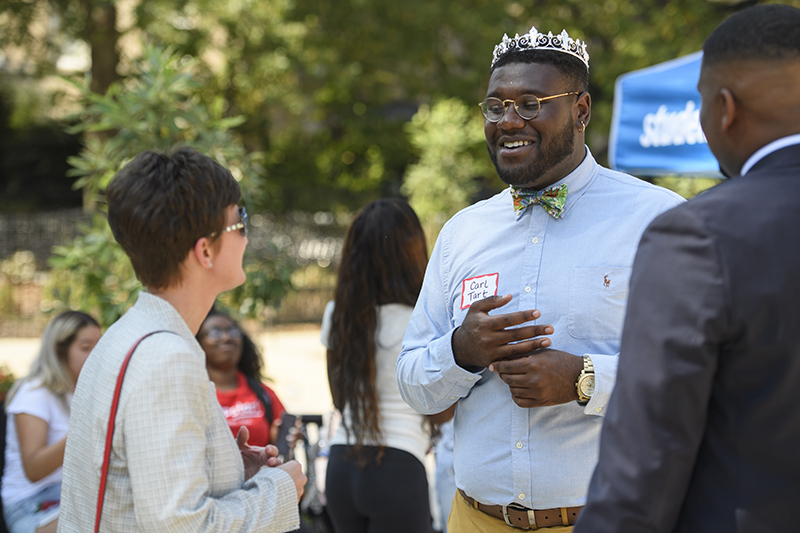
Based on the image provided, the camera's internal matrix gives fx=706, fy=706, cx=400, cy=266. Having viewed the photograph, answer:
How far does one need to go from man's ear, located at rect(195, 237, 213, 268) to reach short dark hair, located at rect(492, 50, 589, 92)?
43.7 inches

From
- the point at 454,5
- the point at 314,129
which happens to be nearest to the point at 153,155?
the point at 454,5

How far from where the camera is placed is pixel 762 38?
1.31 meters

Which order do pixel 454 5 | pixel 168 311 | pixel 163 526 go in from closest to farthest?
1. pixel 163 526
2. pixel 168 311
3. pixel 454 5

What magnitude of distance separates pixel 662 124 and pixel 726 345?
14.2 feet

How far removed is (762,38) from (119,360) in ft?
5.27

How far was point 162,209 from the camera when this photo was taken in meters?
1.91

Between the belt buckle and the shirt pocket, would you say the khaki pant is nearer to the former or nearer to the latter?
the belt buckle

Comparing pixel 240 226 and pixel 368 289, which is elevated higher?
pixel 240 226

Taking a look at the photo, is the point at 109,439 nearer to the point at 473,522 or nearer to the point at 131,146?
the point at 473,522

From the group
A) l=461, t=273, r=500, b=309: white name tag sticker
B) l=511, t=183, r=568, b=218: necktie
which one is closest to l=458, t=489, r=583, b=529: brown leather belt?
l=461, t=273, r=500, b=309: white name tag sticker

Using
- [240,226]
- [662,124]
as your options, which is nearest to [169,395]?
[240,226]

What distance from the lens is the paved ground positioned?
9047 millimetres

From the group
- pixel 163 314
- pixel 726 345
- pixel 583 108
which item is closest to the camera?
pixel 726 345

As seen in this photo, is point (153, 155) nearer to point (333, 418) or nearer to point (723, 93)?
point (723, 93)
